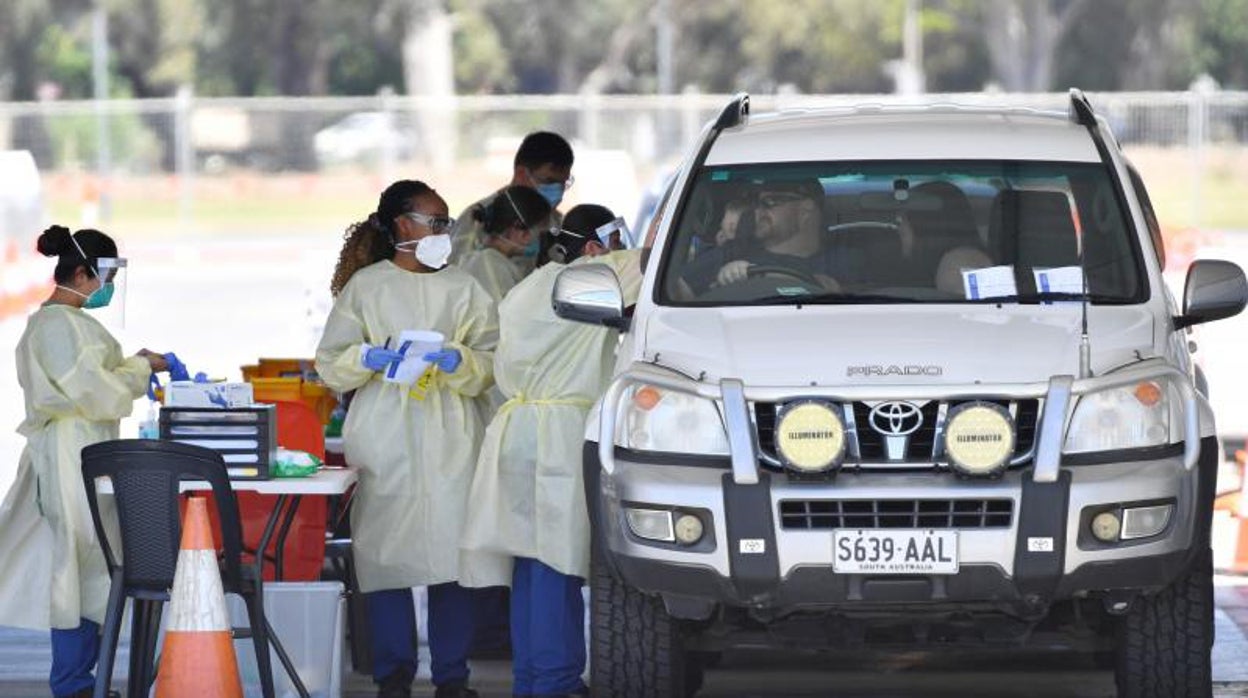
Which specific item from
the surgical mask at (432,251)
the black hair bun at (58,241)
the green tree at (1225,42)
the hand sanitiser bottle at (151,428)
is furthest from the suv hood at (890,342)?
the green tree at (1225,42)

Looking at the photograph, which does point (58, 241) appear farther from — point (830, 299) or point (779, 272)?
point (830, 299)

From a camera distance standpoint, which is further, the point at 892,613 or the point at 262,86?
the point at 262,86

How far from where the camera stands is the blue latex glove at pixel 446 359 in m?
7.91

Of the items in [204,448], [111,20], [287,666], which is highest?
[111,20]

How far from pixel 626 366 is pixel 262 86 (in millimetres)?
66597

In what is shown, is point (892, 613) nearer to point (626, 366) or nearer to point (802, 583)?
point (802, 583)

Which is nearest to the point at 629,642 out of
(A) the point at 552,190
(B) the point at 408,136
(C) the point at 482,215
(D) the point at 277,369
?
(C) the point at 482,215

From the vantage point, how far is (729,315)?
24.7 feet

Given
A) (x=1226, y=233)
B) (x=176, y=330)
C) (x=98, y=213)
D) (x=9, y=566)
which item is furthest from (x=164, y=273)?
(x=9, y=566)

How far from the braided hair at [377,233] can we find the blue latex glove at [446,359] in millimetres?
544

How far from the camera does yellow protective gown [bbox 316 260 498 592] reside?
8141 mm

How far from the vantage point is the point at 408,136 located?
38.5m

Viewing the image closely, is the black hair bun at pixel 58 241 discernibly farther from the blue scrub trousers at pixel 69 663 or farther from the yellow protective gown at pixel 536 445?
the yellow protective gown at pixel 536 445

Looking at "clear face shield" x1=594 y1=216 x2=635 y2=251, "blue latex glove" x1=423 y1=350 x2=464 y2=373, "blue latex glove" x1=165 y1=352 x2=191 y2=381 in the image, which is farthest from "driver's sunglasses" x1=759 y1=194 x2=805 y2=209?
"blue latex glove" x1=165 y1=352 x2=191 y2=381
